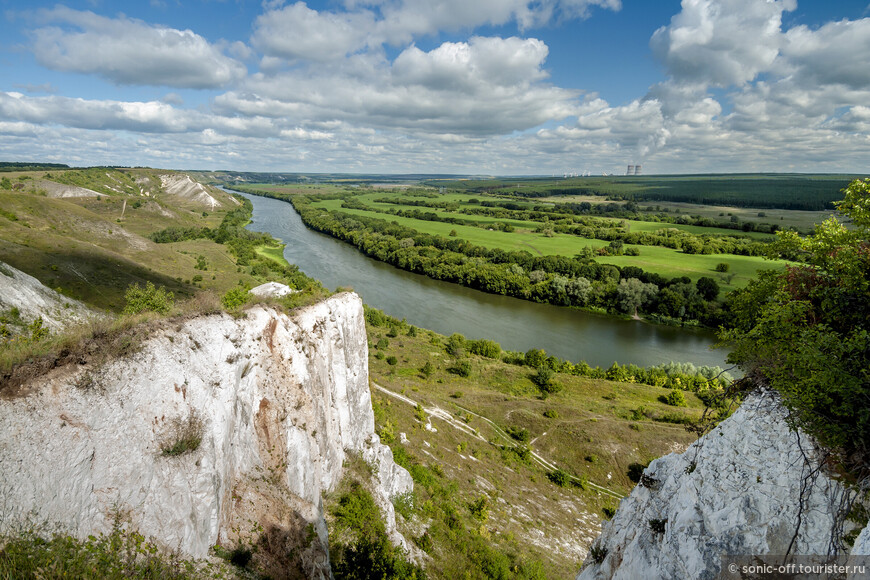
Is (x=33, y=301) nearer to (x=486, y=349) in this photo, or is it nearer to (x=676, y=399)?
(x=486, y=349)

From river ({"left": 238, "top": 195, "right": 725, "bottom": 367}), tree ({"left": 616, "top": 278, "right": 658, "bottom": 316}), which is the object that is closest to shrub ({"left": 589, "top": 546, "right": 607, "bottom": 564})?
river ({"left": 238, "top": 195, "right": 725, "bottom": 367})

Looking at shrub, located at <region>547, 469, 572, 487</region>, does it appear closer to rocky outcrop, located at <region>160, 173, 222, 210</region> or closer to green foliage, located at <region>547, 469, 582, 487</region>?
green foliage, located at <region>547, 469, 582, 487</region>

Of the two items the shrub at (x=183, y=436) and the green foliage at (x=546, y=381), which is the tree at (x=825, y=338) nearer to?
the shrub at (x=183, y=436)

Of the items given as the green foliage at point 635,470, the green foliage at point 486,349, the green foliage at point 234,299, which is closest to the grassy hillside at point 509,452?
the green foliage at point 635,470

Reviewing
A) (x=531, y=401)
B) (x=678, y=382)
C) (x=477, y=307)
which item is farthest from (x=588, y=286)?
(x=531, y=401)

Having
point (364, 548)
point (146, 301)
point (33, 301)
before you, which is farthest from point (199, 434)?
point (33, 301)
